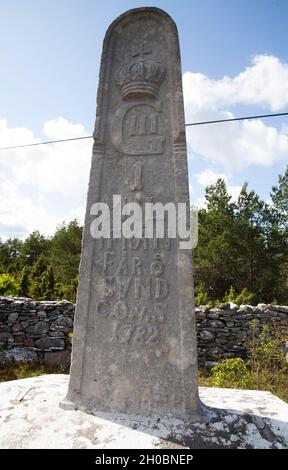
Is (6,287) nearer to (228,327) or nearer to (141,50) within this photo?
(228,327)

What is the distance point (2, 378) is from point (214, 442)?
5.21 meters

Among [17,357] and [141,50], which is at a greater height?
[141,50]

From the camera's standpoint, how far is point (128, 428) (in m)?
2.19

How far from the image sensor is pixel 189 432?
214cm

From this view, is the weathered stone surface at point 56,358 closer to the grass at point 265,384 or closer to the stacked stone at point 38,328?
the stacked stone at point 38,328

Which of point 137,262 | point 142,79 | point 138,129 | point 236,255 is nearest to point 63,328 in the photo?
point 137,262

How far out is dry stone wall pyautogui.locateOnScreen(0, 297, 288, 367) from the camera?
7.63m

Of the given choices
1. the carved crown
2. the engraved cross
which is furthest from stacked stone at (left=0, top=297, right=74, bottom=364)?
the engraved cross

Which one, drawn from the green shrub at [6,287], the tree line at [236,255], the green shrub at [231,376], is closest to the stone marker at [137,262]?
the green shrub at [231,376]

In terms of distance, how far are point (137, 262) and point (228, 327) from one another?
6.17 metres

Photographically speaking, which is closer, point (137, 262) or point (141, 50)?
point (137, 262)

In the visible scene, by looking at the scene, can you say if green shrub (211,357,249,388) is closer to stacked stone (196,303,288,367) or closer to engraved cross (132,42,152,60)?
stacked stone (196,303,288,367)
